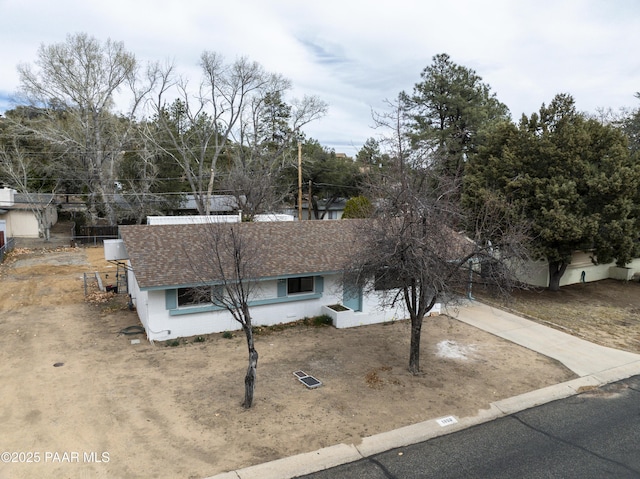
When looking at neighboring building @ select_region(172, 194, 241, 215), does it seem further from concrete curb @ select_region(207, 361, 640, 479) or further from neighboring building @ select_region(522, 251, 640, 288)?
concrete curb @ select_region(207, 361, 640, 479)

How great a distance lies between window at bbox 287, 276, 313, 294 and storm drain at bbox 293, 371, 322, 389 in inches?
193

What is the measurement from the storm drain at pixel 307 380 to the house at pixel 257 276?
3036mm

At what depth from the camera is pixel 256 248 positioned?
13109mm

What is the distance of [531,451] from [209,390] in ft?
24.0

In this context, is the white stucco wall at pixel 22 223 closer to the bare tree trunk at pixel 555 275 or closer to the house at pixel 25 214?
the house at pixel 25 214

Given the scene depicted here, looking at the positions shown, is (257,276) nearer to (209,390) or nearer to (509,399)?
(209,390)

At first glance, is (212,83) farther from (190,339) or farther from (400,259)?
(400,259)

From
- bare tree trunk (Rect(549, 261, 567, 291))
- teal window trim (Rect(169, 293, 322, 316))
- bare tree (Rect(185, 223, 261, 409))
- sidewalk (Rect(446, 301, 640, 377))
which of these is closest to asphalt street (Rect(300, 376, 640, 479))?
sidewalk (Rect(446, 301, 640, 377))

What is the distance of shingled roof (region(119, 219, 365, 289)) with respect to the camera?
13719 mm

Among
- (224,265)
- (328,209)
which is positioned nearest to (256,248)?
(224,265)

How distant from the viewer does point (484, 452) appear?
8.39m

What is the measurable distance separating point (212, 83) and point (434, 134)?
20.1 metres

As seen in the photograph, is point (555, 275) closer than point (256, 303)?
No

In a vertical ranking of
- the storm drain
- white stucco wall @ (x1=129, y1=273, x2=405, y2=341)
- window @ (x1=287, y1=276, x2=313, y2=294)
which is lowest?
the storm drain
